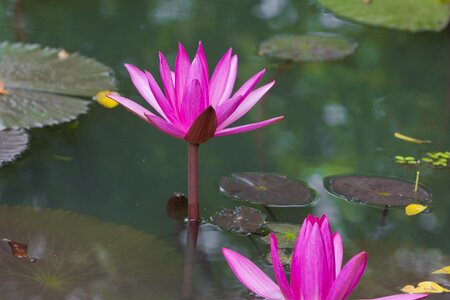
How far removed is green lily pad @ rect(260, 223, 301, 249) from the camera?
1.30m

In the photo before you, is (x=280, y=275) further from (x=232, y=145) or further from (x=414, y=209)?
(x=232, y=145)

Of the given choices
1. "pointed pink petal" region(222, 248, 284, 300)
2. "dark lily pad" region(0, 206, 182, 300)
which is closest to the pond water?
"dark lily pad" region(0, 206, 182, 300)

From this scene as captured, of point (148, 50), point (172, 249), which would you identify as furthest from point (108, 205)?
point (148, 50)

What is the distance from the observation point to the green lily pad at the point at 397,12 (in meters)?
2.80

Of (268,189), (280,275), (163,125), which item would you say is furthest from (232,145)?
(280,275)

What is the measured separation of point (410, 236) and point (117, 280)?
0.55 meters

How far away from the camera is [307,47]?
2.52m

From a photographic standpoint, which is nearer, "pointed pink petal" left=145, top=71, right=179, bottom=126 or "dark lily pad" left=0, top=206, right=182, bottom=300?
"dark lily pad" left=0, top=206, right=182, bottom=300

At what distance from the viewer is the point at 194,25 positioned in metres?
2.70

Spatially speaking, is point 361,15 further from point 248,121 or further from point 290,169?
point 290,169

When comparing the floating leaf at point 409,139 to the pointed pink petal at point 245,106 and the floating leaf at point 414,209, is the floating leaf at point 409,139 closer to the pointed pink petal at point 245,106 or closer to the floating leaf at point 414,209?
the floating leaf at point 414,209

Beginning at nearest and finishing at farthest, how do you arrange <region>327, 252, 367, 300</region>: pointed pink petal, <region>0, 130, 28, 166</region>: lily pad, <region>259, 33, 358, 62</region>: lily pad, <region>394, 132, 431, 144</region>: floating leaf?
1. <region>327, 252, 367, 300</region>: pointed pink petal
2. <region>0, 130, 28, 166</region>: lily pad
3. <region>394, 132, 431, 144</region>: floating leaf
4. <region>259, 33, 358, 62</region>: lily pad

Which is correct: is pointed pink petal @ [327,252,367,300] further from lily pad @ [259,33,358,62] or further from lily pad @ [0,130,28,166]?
lily pad @ [259,33,358,62]

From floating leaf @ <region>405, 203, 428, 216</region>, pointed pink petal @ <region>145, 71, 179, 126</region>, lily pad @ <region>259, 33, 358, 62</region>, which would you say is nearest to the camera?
pointed pink petal @ <region>145, 71, 179, 126</region>
